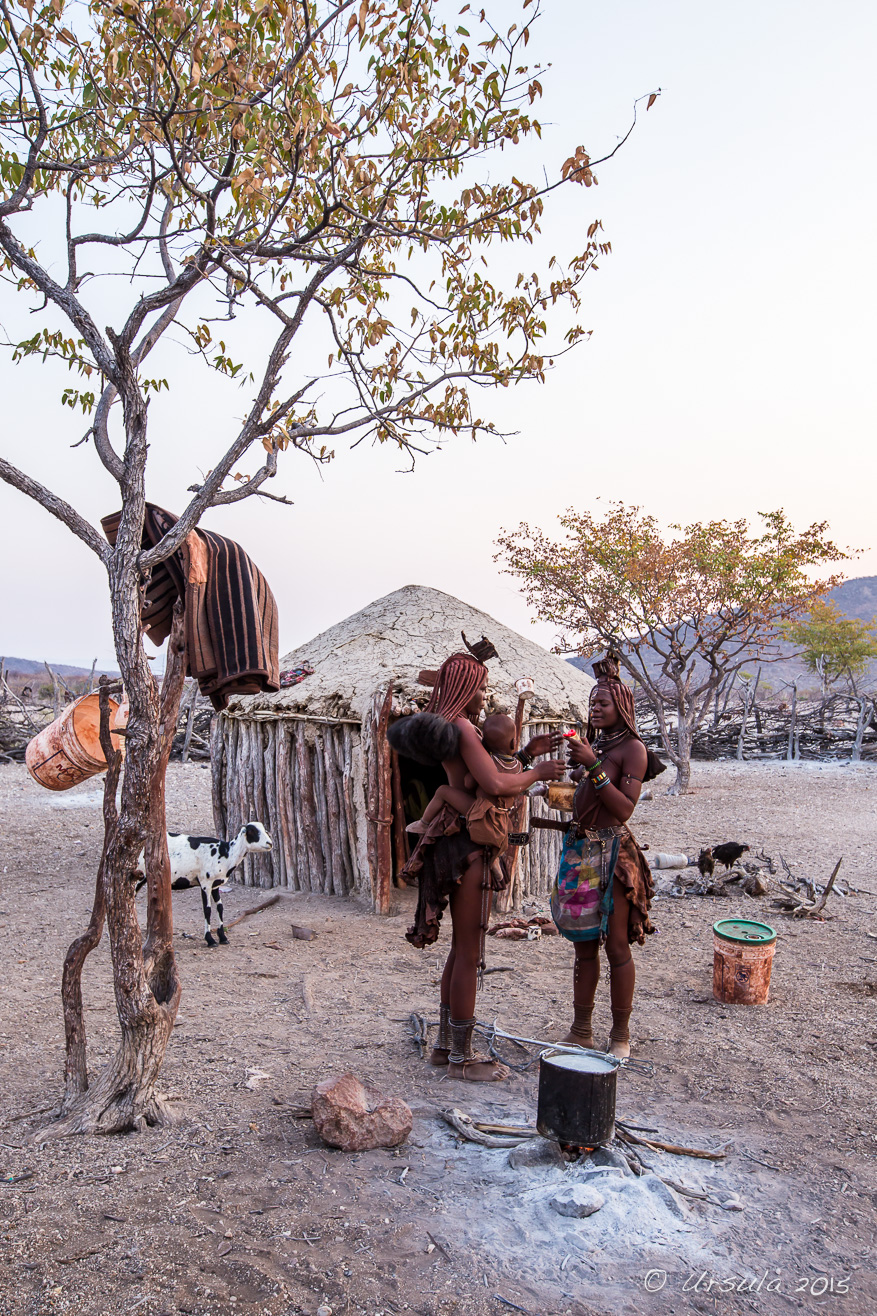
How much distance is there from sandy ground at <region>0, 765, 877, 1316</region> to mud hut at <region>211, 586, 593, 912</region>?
1404mm

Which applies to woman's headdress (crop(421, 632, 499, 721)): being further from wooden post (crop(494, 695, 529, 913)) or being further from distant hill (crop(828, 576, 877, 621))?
distant hill (crop(828, 576, 877, 621))

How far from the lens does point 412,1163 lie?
9.49 ft

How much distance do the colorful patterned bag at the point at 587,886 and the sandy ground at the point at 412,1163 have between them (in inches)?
25.7

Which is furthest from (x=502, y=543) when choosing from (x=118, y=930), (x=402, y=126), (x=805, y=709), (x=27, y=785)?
(x=118, y=930)

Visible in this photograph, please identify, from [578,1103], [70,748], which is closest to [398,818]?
[70,748]

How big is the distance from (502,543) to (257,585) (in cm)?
1212

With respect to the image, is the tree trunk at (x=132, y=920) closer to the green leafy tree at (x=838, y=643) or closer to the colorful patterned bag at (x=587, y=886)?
the colorful patterned bag at (x=587, y=886)

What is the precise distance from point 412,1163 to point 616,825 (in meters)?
1.52

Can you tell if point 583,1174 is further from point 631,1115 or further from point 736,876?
point 736,876

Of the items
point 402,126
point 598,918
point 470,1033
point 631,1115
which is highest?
point 402,126

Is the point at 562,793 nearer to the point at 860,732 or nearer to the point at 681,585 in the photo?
the point at 681,585

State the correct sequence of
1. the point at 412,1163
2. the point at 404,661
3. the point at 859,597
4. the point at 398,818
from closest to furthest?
the point at 412,1163 → the point at 404,661 → the point at 398,818 → the point at 859,597

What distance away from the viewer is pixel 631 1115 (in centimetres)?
334

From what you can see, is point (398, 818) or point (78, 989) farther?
point (398, 818)
